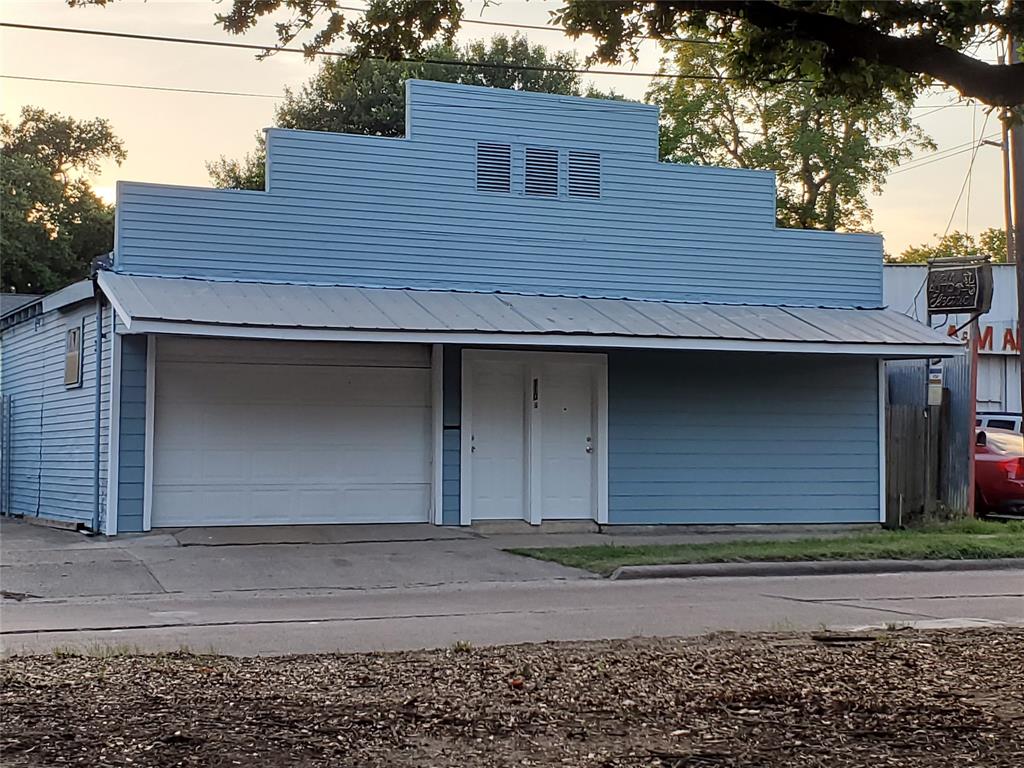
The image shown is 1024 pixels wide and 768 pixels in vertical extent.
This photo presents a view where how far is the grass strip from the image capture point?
1334 centimetres

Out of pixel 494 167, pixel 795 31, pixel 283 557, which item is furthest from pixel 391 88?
pixel 795 31

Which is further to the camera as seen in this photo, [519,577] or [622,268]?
[622,268]

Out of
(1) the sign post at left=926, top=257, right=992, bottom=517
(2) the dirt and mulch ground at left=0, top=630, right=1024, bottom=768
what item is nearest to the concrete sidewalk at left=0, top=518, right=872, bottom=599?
(1) the sign post at left=926, top=257, right=992, bottom=517

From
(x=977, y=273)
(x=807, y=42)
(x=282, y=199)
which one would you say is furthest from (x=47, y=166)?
(x=807, y=42)

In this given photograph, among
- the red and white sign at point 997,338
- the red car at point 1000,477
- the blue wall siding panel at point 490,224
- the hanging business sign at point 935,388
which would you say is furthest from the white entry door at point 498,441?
the red and white sign at point 997,338

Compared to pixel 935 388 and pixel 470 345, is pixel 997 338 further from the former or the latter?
pixel 470 345

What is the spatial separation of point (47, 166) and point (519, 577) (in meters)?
33.4

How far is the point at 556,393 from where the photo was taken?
654 inches

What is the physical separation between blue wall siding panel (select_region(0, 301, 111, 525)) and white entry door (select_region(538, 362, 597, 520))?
566 cm

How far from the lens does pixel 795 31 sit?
23.9 ft

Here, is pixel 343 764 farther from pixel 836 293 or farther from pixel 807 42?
pixel 836 293

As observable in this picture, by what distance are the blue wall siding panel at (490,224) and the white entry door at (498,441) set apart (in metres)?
1.20

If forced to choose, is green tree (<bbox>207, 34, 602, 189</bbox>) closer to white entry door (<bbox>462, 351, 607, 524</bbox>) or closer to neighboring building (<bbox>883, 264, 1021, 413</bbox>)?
neighboring building (<bbox>883, 264, 1021, 413</bbox>)

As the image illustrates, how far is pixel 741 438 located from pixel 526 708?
474 inches
